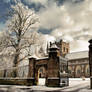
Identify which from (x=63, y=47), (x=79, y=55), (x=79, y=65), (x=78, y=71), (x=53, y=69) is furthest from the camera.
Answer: (x=63, y=47)

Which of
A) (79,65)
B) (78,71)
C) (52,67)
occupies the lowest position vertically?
(78,71)

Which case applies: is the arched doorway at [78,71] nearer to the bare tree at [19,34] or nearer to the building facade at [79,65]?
the building facade at [79,65]

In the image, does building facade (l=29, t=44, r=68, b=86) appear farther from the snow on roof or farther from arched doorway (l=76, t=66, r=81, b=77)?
the snow on roof

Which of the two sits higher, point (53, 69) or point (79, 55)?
point (79, 55)

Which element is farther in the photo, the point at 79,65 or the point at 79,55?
the point at 79,55

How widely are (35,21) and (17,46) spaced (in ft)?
17.9

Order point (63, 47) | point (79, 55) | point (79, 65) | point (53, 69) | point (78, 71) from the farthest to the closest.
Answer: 1. point (63, 47)
2. point (79, 55)
3. point (78, 71)
4. point (79, 65)
5. point (53, 69)

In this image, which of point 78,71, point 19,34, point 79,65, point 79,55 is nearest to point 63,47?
Answer: point 79,55

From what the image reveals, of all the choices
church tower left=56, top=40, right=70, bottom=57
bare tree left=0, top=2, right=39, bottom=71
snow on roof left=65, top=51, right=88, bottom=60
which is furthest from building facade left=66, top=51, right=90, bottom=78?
bare tree left=0, top=2, right=39, bottom=71

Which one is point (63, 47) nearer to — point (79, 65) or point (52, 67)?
point (79, 65)

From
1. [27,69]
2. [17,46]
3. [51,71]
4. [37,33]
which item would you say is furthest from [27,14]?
[51,71]

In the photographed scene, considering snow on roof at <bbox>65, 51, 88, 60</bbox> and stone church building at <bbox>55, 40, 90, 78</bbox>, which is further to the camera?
snow on roof at <bbox>65, 51, 88, 60</bbox>

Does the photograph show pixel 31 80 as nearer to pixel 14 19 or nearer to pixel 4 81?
pixel 4 81

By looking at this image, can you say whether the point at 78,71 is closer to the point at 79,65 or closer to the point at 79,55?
the point at 79,65
